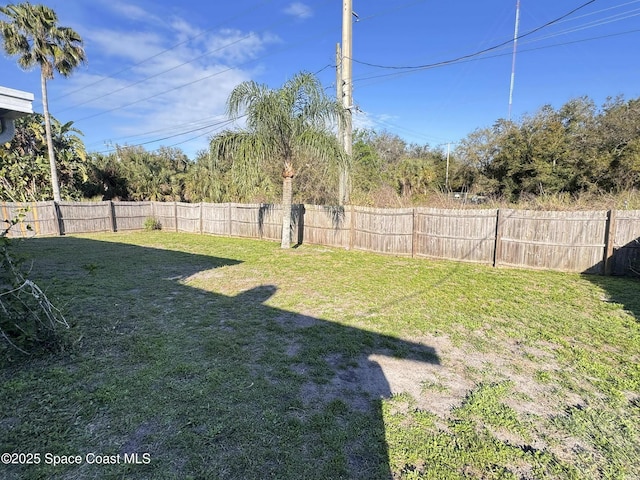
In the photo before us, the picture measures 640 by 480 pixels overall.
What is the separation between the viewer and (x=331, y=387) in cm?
263

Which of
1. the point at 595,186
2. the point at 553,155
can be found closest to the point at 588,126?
the point at 553,155

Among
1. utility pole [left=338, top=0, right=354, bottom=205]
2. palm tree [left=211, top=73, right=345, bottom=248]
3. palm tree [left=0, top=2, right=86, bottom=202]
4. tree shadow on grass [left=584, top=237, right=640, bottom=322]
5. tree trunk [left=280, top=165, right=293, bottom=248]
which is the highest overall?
palm tree [left=0, top=2, right=86, bottom=202]

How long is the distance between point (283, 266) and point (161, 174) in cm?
1603

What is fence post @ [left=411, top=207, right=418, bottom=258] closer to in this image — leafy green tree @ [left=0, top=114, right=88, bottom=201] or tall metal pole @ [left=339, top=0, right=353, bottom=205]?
tall metal pole @ [left=339, top=0, right=353, bottom=205]

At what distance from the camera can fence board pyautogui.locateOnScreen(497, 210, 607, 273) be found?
6.61 m

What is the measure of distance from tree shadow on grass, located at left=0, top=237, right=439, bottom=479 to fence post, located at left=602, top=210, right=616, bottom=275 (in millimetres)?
5678

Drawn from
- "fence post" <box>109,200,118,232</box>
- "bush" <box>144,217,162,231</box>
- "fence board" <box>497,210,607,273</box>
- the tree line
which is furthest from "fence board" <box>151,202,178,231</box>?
"fence board" <box>497,210,607,273</box>

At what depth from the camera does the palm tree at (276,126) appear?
8.06m

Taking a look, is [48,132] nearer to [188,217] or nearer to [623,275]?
[188,217]

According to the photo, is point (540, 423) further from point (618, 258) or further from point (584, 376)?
point (618, 258)

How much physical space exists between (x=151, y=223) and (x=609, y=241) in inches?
646

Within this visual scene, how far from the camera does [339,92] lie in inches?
395

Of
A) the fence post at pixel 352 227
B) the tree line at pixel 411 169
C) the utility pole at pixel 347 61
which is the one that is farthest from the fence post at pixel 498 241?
the tree line at pixel 411 169

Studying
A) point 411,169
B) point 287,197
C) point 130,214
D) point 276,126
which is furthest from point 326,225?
point 411,169
